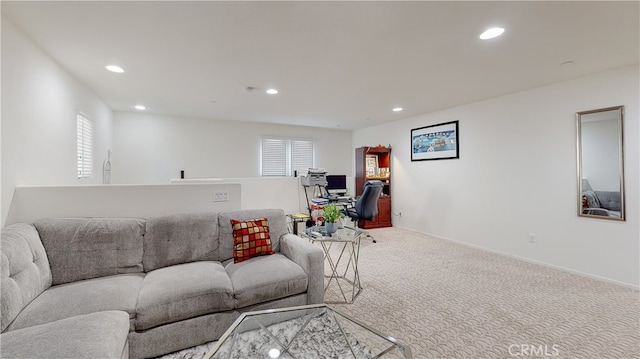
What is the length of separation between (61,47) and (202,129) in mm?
3131

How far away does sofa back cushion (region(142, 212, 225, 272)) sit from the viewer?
86.0 inches

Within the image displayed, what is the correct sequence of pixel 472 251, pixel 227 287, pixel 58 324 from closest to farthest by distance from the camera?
pixel 58 324, pixel 227 287, pixel 472 251

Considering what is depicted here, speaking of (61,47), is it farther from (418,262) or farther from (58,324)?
(418,262)

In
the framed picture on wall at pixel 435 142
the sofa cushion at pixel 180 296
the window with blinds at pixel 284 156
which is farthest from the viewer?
the window with blinds at pixel 284 156

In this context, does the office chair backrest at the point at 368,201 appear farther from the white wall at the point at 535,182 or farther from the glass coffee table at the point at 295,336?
the glass coffee table at the point at 295,336

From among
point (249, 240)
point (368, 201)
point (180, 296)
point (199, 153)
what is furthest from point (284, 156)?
point (180, 296)

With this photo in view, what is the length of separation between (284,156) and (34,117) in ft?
14.2

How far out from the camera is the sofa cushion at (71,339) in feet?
3.70

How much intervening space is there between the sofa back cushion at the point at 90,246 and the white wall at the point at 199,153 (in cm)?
211

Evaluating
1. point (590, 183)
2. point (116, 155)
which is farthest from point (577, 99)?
point (116, 155)

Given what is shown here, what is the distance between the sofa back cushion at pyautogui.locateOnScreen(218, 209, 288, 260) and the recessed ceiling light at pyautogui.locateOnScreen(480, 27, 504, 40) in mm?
→ 2413

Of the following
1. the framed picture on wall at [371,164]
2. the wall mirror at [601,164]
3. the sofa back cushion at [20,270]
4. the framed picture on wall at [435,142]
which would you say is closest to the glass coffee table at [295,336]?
the sofa back cushion at [20,270]

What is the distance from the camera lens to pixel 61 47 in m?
2.34

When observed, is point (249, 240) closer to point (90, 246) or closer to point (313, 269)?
point (313, 269)
